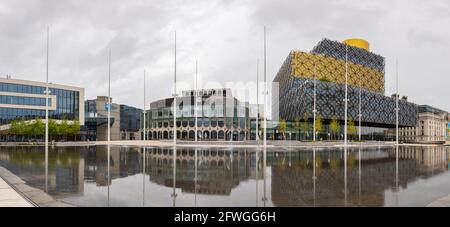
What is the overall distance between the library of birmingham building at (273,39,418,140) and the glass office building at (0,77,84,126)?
69801 millimetres

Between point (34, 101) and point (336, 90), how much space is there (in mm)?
91185

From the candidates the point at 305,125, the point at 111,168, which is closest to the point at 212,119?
the point at 305,125

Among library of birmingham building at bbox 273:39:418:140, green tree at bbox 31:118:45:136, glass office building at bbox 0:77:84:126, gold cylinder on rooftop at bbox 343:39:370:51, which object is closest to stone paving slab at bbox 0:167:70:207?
green tree at bbox 31:118:45:136

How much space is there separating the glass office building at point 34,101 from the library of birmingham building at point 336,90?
69.8 metres

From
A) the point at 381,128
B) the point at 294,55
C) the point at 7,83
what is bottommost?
the point at 381,128

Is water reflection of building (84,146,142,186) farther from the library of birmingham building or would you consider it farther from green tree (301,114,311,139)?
the library of birmingham building

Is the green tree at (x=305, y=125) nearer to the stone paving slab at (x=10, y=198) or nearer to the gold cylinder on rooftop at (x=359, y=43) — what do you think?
the gold cylinder on rooftop at (x=359, y=43)

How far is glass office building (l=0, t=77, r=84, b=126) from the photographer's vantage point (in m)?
77.8

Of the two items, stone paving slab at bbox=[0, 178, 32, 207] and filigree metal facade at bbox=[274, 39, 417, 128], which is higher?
filigree metal facade at bbox=[274, 39, 417, 128]
